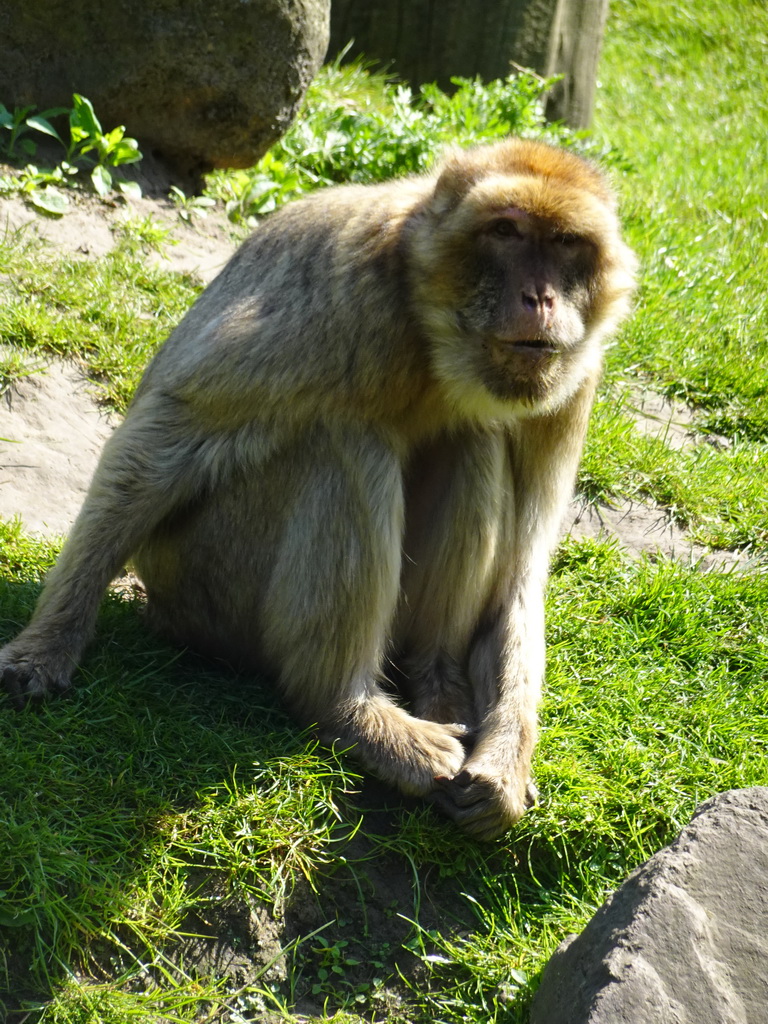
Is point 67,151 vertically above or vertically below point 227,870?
above

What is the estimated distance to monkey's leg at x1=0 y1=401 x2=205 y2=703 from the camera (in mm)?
3924

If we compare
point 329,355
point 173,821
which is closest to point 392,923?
point 173,821

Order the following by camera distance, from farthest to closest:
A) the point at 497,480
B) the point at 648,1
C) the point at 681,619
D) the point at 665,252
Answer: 1. the point at 648,1
2. the point at 665,252
3. the point at 681,619
4. the point at 497,480

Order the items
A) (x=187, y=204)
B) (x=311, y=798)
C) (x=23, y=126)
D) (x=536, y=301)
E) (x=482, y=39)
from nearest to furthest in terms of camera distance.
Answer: (x=536, y=301) → (x=311, y=798) → (x=23, y=126) → (x=187, y=204) → (x=482, y=39)

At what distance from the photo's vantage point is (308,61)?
21.6 feet

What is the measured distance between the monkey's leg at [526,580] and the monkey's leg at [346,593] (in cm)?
29

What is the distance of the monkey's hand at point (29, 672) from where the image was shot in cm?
384

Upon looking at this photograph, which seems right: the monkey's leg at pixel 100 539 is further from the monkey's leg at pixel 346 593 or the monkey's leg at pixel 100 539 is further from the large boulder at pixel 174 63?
the large boulder at pixel 174 63

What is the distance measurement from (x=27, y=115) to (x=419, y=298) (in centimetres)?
342

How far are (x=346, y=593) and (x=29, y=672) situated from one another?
41.2 inches

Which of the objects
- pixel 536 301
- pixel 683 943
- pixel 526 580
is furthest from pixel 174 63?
pixel 683 943

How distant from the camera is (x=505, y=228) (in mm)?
3738

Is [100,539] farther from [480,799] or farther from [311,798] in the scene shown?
[480,799]

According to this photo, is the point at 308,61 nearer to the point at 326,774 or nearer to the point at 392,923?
the point at 326,774
